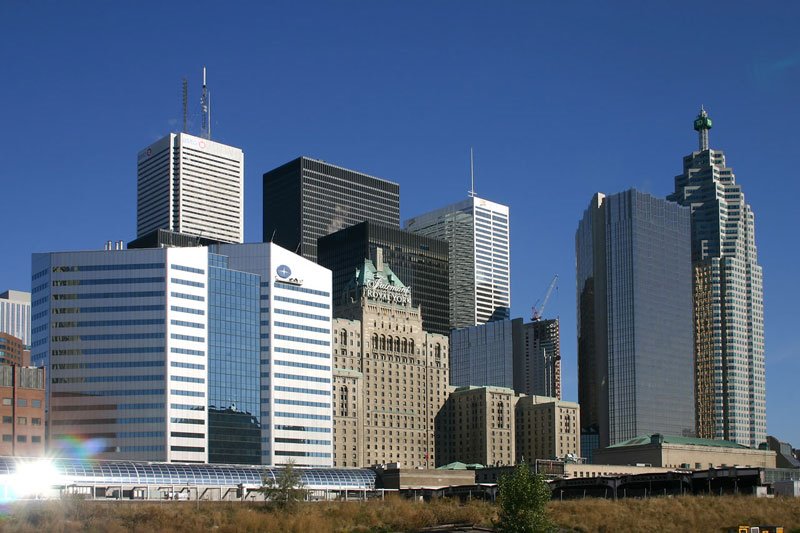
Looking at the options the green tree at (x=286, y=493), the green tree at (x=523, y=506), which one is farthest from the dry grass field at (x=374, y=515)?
the green tree at (x=523, y=506)

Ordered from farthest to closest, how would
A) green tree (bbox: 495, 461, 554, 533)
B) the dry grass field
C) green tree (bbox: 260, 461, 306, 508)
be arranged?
green tree (bbox: 260, 461, 306, 508) < green tree (bbox: 495, 461, 554, 533) < the dry grass field

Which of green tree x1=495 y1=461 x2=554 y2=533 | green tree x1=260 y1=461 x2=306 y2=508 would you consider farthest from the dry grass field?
green tree x1=495 y1=461 x2=554 y2=533

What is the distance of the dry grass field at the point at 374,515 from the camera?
12275 cm

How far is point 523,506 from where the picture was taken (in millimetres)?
131250

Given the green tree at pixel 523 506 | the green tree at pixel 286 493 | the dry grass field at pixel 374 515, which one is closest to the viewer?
the dry grass field at pixel 374 515

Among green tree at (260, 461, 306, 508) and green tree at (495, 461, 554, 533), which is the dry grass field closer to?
green tree at (260, 461, 306, 508)

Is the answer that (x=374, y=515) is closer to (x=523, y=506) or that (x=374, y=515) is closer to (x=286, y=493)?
(x=286, y=493)

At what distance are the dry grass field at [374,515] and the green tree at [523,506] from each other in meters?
12.4

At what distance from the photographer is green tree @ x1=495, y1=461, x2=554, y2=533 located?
427ft

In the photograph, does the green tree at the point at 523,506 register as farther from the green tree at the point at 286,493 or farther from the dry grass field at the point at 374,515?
the green tree at the point at 286,493

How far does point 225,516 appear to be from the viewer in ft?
441

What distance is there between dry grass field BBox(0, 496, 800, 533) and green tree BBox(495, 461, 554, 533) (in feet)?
40.6

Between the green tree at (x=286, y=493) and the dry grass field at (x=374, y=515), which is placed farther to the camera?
the green tree at (x=286, y=493)

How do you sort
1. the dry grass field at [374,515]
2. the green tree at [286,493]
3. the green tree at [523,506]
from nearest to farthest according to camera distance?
the dry grass field at [374,515] → the green tree at [523,506] → the green tree at [286,493]
